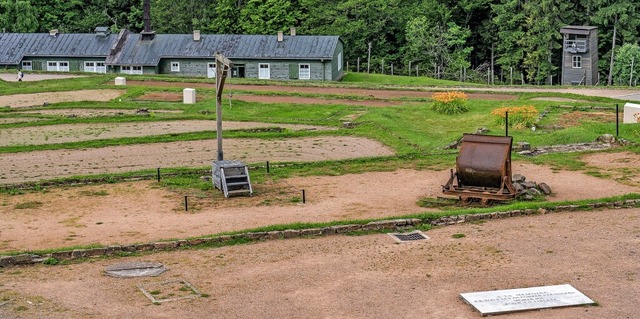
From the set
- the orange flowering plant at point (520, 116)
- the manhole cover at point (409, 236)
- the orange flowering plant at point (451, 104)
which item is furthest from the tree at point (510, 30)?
the manhole cover at point (409, 236)

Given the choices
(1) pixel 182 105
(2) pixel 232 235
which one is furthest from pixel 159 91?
(2) pixel 232 235

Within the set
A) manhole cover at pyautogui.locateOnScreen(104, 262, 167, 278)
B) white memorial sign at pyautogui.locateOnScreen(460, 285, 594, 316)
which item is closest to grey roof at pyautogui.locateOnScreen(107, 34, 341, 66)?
manhole cover at pyautogui.locateOnScreen(104, 262, 167, 278)

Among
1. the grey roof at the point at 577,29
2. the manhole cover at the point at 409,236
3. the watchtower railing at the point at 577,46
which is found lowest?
the manhole cover at the point at 409,236

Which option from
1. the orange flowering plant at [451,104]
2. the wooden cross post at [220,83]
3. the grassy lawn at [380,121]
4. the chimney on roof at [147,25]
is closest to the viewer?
the wooden cross post at [220,83]

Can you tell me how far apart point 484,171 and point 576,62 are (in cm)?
5436

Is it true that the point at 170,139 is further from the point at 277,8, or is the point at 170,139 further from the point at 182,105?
the point at 277,8

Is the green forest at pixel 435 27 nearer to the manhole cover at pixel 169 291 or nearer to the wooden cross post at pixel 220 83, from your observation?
the wooden cross post at pixel 220 83

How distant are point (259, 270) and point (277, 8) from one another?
6297 centimetres

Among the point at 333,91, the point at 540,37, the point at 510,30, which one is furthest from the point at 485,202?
the point at 510,30

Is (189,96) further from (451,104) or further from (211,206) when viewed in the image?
(211,206)

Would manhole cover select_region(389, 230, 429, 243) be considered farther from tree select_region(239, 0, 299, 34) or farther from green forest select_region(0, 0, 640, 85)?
tree select_region(239, 0, 299, 34)

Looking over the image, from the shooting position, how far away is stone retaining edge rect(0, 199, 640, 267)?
74.3 feet

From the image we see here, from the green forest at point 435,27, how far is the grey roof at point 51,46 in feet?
23.3

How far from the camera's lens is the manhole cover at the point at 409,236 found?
24.3 metres
